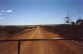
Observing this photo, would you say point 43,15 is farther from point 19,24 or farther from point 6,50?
point 6,50

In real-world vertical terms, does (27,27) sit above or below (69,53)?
above

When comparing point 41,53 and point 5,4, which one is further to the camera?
point 41,53

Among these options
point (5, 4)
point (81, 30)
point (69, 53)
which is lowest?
point (69, 53)

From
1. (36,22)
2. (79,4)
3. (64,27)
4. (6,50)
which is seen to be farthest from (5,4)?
(79,4)

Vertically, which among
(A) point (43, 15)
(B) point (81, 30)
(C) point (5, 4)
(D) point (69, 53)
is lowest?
(D) point (69, 53)

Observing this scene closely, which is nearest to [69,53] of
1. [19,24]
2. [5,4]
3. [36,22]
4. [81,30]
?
[81,30]

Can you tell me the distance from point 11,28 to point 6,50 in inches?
13.5

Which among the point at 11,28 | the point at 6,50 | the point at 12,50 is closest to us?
the point at 11,28

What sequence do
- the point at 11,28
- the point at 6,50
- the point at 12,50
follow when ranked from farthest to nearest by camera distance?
the point at 12,50 < the point at 6,50 < the point at 11,28

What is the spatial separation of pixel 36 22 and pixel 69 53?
0.65 m

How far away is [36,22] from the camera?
2148mm

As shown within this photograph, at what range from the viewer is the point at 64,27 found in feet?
7.02

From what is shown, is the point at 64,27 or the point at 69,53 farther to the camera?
the point at 69,53

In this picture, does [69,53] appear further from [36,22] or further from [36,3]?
[36,3]
